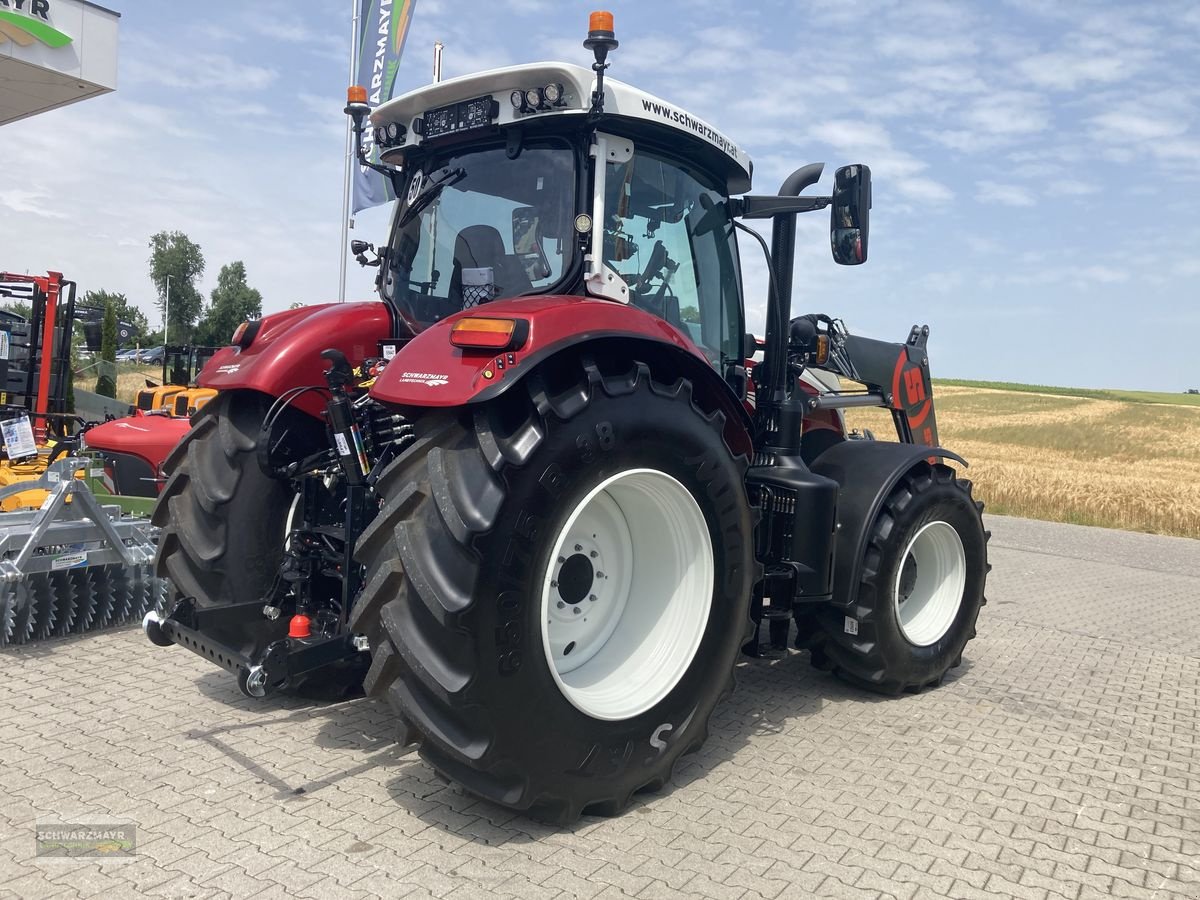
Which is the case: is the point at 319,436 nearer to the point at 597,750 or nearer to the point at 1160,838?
the point at 597,750

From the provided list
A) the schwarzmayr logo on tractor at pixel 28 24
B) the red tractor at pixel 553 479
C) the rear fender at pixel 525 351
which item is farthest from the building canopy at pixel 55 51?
the rear fender at pixel 525 351

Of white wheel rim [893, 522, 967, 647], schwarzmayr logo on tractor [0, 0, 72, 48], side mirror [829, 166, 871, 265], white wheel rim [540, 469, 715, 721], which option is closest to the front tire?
white wheel rim [540, 469, 715, 721]

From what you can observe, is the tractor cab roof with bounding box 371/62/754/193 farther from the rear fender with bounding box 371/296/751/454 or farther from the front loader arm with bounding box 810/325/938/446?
the front loader arm with bounding box 810/325/938/446

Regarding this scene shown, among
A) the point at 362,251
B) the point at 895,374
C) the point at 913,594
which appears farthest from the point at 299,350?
the point at 895,374

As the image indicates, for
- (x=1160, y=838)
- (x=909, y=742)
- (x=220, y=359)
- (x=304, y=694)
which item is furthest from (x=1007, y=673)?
(x=220, y=359)

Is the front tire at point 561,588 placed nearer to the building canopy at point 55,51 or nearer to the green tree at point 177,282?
the building canopy at point 55,51

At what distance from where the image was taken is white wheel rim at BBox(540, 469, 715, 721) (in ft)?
10.7

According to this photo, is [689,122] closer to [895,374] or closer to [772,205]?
[772,205]

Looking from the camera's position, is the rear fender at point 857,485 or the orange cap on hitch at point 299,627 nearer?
the orange cap on hitch at point 299,627

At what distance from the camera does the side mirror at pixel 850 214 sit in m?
4.15

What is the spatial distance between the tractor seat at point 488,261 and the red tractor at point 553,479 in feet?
0.04

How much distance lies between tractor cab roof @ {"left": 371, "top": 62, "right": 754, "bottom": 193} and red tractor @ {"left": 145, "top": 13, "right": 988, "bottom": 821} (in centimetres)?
1

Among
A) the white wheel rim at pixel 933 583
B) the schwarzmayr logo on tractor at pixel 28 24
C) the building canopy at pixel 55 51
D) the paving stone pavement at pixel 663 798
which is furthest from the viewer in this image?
the building canopy at pixel 55 51

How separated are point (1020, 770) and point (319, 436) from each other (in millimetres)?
3099
